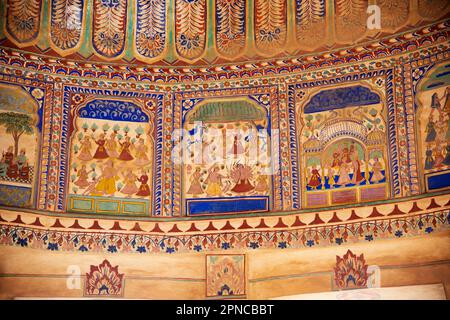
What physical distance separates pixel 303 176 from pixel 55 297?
12.7 ft

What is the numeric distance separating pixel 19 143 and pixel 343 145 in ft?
15.3

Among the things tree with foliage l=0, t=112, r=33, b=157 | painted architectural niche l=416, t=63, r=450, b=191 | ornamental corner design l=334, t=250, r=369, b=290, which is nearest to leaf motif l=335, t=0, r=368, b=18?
painted architectural niche l=416, t=63, r=450, b=191

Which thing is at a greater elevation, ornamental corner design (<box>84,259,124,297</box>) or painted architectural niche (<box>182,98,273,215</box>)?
painted architectural niche (<box>182,98,273,215</box>)

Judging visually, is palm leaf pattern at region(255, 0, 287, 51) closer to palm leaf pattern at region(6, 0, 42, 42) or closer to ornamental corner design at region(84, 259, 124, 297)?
palm leaf pattern at region(6, 0, 42, 42)

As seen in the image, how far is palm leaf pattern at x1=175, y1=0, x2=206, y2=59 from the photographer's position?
13750 mm

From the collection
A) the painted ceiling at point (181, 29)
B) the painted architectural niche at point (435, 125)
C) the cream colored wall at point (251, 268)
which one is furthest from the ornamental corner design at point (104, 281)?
the painted architectural niche at point (435, 125)

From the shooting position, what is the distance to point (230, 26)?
45.1ft

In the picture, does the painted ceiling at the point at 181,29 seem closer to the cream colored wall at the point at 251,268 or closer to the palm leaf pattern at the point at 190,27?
the palm leaf pattern at the point at 190,27

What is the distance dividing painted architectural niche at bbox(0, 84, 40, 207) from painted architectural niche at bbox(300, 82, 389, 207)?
3.88 metres

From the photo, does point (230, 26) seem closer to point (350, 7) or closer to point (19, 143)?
point (350, 7)

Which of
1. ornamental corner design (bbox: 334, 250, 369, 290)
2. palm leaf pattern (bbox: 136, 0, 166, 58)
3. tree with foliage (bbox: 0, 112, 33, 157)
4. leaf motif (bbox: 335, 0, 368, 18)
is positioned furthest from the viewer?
palm leaf pattern (bbox: 136, 0, 166, 58)

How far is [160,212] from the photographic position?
1304 cm

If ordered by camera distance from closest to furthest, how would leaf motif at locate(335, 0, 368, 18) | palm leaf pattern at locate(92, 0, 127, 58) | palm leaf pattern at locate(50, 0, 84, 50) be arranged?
1. leaf motif at locate(335, 0, 368, 18)
2. palm leaf pattern at locate(50, 0, 84, 50)
3. palm leaf pattern at locate(92, 0, 127, 58)
